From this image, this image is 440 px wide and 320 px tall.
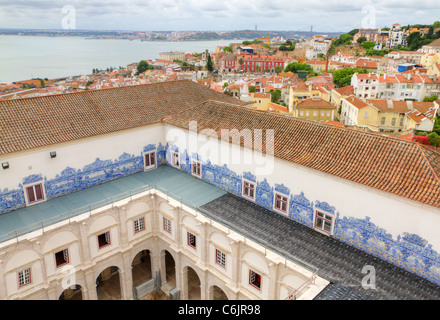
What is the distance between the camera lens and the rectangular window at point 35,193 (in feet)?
58.4

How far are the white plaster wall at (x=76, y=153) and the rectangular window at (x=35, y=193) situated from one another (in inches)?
26.0

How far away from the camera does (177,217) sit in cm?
1828

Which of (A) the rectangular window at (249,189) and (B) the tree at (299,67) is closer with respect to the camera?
(A) the rectangular window at (249,189)

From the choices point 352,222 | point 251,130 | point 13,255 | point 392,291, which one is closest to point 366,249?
point 352,222

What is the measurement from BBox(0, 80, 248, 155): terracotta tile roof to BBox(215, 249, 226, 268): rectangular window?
9.50 metres

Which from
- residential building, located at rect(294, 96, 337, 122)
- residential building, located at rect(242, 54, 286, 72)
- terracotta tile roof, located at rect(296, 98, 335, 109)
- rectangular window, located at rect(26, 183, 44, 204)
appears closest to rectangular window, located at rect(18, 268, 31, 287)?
rectangular window, located at rect(26, 183, 44, 204)

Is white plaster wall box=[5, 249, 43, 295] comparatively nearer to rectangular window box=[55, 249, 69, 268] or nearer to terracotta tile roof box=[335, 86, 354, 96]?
rectangular window box=[55, 249, 69, 268]

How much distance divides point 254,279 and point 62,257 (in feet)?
32.2

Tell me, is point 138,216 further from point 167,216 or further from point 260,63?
point 260,63

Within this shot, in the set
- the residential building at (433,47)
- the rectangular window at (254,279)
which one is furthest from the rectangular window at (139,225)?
the residential building at (433,47)

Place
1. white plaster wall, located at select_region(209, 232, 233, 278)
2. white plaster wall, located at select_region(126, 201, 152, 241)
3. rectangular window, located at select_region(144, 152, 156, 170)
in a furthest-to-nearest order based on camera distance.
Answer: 1. rectangular window, located at select_region(144, 152, 156, 170)
2. white plaster wall, located at select_region(126, 201, 152, 241)
3. white plaster wall, located at select_region(209, 232, 233, 278)

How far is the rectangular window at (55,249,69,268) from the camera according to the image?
16906 millimetres

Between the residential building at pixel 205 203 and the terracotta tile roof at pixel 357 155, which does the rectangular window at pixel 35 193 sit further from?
the terracotta tile roof at pixel 357 155

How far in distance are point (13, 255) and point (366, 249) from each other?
15.6 meters
